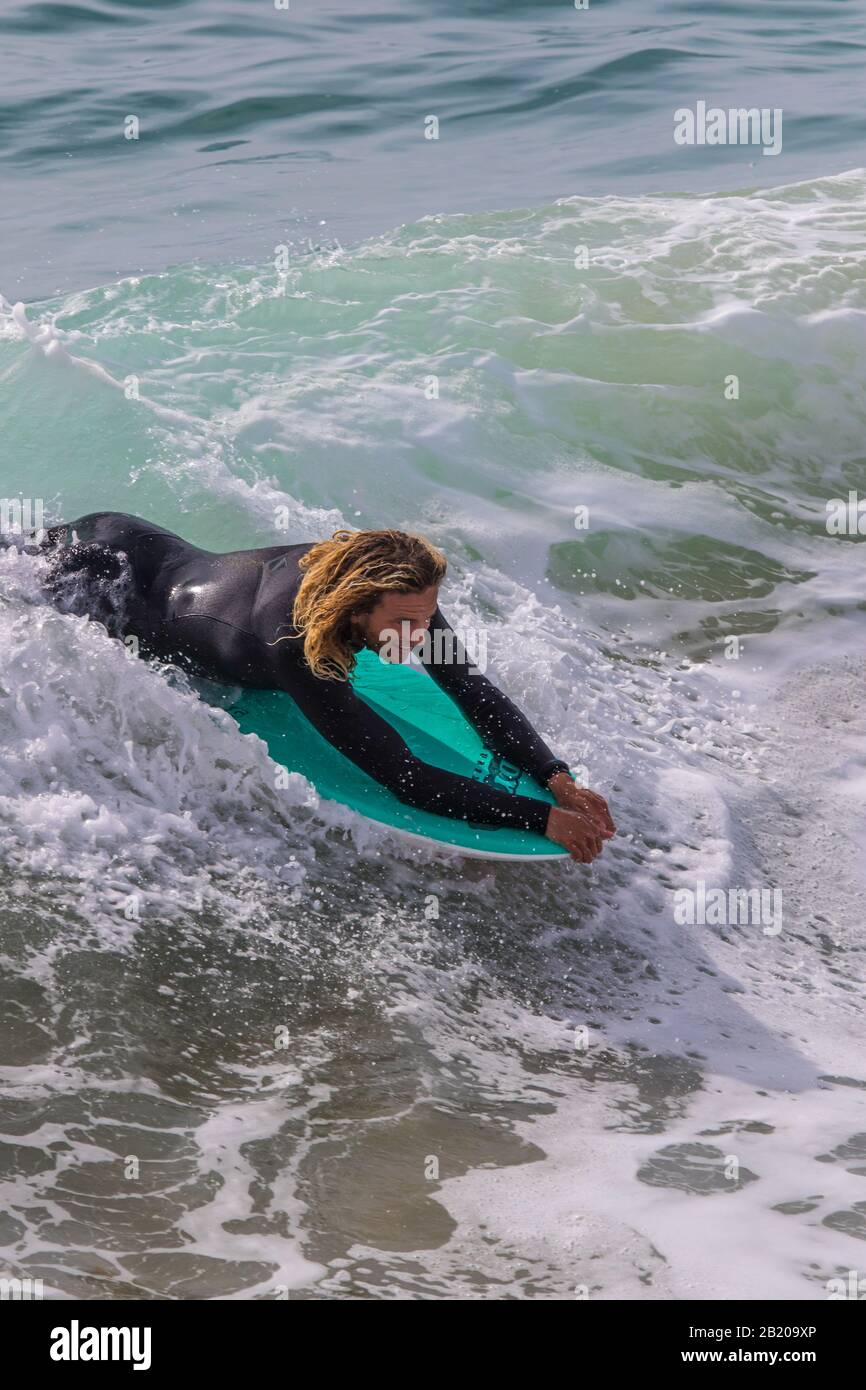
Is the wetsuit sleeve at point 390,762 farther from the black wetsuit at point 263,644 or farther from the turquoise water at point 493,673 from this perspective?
the turquoise water at point 493,673

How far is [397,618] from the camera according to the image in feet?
12.1

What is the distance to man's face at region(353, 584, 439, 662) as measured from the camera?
3.65 metres

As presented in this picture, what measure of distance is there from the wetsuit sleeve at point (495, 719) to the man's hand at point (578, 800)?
0.05 m

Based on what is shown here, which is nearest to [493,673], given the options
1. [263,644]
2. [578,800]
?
[578,800]

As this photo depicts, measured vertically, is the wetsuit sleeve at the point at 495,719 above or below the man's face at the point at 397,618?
below

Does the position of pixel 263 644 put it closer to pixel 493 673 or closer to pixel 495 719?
pixel 495 719

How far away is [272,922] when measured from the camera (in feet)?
12.6

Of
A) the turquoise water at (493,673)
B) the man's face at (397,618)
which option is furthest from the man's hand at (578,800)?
the man's face at (397,618)

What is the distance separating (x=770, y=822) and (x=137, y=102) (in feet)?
36.3

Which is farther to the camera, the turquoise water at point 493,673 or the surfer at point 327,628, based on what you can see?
the surfer at point 327,628

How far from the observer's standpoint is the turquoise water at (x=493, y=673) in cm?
292
